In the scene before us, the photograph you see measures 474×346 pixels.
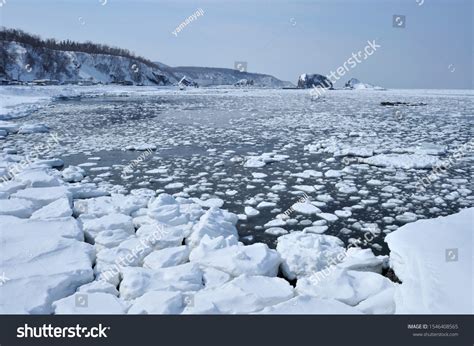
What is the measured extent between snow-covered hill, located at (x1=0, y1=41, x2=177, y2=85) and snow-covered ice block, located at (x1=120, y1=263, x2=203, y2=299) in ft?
201

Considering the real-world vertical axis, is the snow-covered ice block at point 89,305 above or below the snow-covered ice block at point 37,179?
below

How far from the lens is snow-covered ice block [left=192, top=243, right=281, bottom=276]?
3.24 metres

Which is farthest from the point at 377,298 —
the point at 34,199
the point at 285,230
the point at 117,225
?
the point at 34,199

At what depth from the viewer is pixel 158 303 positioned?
2703 mm

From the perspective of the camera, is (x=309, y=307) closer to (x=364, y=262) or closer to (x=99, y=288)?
(x=364, y=262)

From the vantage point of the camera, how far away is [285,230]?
4.30 meters

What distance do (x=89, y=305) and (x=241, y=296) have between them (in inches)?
44.2

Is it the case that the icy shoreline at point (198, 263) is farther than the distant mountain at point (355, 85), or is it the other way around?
the distant mountain at point (355, 85)

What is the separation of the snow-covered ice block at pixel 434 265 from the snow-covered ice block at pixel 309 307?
1.30ft

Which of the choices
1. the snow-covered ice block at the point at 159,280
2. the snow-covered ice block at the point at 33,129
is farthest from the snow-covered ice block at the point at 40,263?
the snow-covered ice block at the point at 33,129

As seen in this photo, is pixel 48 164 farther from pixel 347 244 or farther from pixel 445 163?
pixel 445 163

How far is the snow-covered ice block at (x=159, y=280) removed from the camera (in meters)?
2.98

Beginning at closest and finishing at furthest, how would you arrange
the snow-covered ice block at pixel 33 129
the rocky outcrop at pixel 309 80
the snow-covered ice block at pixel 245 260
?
the snow-covered ice block at pixel 245 260 → the snow-covered ice block at pixel 33 129 → the rocky outcrop at pixel 309 80

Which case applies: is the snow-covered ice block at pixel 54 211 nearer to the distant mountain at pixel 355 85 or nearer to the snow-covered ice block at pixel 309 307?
the snow-covered ice block at pixel 309 307
